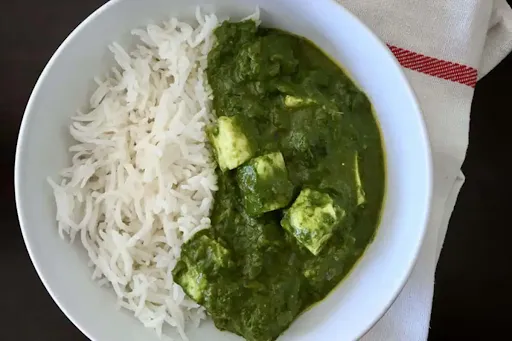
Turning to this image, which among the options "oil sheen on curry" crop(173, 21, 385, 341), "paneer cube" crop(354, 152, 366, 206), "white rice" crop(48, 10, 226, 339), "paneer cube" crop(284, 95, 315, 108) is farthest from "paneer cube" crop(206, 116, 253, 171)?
"paneer cube" crop(354, 152, 366, 206)

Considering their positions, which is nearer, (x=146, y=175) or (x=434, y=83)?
(x=146, y=175)

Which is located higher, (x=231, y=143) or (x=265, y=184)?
(x=231, y=143)

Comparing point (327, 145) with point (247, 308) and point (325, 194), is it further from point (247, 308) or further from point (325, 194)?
point (247, 308)

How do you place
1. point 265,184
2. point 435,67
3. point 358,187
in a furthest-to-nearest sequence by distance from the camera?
point 435,67 → point 358,187 → point 265,184

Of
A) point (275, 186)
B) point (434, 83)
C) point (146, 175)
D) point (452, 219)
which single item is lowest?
point (452, 219)

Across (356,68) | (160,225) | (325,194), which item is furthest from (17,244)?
(356,68)

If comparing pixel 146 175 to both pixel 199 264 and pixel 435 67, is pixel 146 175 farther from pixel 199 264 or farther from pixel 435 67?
pixel 435 67

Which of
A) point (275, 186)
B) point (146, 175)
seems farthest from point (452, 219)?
point (146, 175)

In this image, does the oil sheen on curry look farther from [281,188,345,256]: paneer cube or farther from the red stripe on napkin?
the red stripe on napkin
